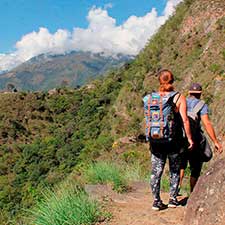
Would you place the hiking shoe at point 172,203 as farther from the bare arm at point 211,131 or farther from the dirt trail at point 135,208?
the bare arm at point 211,131

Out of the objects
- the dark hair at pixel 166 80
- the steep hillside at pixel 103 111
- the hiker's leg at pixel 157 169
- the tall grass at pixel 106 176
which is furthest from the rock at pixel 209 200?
the steep hillside at pixel 103 111

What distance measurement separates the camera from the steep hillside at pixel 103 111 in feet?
77.4

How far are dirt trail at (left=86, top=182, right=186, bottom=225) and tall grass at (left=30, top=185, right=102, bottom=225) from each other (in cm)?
25

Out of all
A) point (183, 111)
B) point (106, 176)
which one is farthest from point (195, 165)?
point (106, 176)

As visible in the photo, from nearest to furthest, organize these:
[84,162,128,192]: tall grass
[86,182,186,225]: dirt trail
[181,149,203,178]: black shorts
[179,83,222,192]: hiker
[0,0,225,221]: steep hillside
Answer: [86,182,186,225]: dirt trail → [179,83,222,192]: hiker → [181,149,203,178]: black shorts → [84,162,128,192]: tall grass → [0,0,225,221]: steep hillside

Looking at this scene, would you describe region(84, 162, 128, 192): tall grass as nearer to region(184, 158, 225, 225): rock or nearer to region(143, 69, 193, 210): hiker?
region(143, 69, 193, 210): hiker

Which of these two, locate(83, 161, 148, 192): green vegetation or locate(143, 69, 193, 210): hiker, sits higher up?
locate(143, 69, 193, 210): hiker

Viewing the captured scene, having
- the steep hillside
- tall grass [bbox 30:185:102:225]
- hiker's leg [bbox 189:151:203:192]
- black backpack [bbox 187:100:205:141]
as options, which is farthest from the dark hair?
the steep hillside

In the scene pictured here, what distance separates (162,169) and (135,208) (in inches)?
35.1

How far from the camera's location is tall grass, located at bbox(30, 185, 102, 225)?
5.07 meters

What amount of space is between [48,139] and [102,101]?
432 inches

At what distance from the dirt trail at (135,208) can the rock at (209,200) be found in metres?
0.56

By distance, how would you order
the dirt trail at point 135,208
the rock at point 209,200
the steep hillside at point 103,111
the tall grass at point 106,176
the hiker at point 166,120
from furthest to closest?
1. the steep hillside at point 103,111
2. the tall grass at point 106,176
3. the dirt trail at point 135,208
4. the hiker at point 166,120
5. the rock at point 209,200

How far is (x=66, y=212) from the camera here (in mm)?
5117
